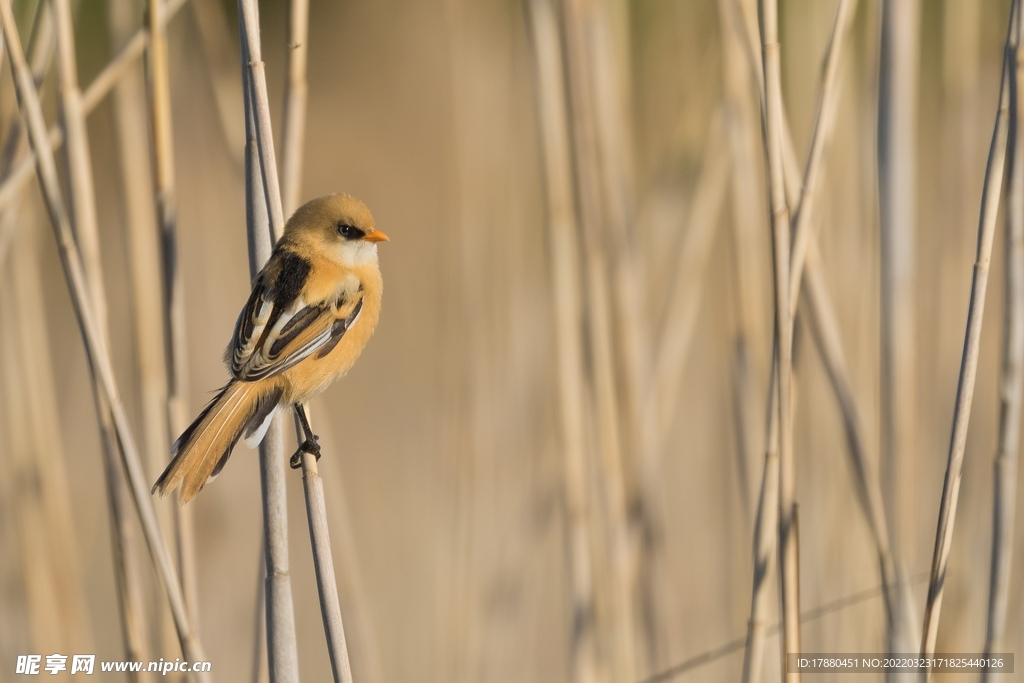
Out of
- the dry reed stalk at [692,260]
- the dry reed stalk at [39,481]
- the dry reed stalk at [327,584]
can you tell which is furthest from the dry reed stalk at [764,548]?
the dry reed stalk at [39,481]

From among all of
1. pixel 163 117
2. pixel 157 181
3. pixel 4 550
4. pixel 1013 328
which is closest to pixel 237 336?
pixel 157 181

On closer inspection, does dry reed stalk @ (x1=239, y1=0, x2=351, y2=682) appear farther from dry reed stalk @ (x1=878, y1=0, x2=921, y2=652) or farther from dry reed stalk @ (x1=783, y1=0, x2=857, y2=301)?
dry reed stalk @ (x1=878, y1=0, x2=921, y2=652)

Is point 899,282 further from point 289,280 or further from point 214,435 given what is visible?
point 214,435

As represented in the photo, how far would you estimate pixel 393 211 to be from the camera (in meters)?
4.99

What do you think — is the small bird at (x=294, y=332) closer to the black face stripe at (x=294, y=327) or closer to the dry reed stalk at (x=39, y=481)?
the black face stripe at (x=294, y=327)

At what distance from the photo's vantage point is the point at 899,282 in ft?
5.78

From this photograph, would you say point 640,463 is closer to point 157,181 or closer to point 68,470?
point 157,181

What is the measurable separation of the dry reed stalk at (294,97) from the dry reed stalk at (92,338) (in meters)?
0.42

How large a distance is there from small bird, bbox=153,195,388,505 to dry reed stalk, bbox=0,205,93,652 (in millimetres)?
742

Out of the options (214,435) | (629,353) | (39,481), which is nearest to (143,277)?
(214,435)

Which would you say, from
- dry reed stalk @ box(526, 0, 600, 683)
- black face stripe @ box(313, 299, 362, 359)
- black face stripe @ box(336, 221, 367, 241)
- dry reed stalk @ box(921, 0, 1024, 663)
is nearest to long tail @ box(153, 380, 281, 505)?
black face stripe @ box(313, 299, 362, 359)

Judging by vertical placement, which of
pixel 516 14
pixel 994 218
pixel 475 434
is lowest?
pixel 475 434

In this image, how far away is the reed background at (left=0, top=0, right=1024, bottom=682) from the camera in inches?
89.7

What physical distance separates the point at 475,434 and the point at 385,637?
1005 mm
